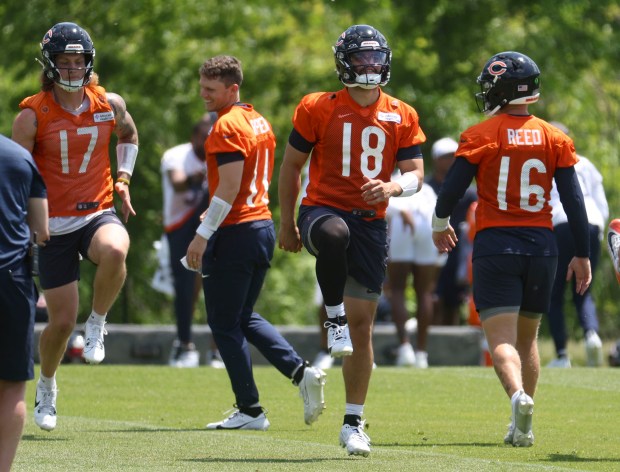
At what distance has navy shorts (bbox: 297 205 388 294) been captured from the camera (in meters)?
8.69

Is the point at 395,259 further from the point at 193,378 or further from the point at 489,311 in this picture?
the point at 489,311

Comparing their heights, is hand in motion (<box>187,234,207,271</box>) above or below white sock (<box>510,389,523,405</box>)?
above

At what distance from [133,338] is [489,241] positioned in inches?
339

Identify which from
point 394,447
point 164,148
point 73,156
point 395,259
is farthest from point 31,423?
point 164,148

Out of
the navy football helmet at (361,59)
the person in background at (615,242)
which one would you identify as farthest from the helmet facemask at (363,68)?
the person in background at (615,242)

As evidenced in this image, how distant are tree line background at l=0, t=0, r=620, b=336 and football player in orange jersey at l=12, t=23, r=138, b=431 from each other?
1350 cm

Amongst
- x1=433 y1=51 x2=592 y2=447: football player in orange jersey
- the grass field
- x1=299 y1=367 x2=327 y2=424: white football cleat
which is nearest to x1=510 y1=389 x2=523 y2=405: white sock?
x1=433 y1=51 x2=592 y2=447: football player in orange jersey

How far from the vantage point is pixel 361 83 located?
8.68 meters

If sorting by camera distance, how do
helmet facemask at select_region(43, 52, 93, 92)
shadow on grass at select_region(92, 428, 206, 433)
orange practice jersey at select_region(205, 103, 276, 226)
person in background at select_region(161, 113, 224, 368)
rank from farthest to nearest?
person in background at select_region(161, 113, 224, 368), shadow on grass at select_region(92, 428, 206, 433), orange practice jersey at select_region(205, 103, 276, 226), helmet facemask at select_region(43, 52, 93, 92)

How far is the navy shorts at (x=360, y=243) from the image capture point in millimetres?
8688

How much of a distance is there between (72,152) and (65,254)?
0.65 m

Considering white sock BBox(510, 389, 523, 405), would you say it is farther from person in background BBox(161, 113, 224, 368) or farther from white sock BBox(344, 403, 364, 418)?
person in background BBox(161, 113, 224, 368)

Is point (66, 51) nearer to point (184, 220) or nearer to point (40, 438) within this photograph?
point (40, 438)

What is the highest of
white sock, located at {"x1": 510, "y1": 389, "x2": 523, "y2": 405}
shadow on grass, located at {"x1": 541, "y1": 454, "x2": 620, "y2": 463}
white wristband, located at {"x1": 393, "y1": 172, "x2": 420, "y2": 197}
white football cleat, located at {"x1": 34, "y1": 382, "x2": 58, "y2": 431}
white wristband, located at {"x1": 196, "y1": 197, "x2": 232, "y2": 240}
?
white wristband, located at {"x1": 393, "y1": 172, "x2": 420, "y2": 197}
